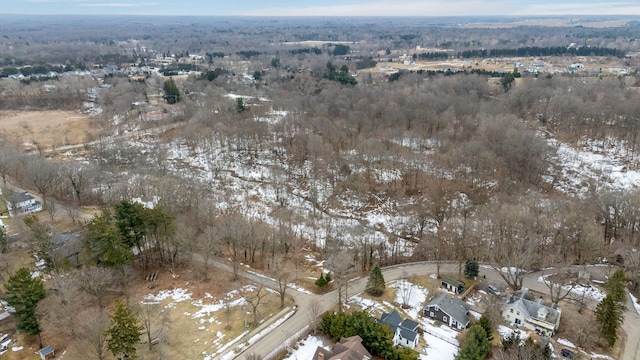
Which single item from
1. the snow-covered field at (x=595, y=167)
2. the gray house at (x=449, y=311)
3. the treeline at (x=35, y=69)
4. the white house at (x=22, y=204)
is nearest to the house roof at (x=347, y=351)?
the gray house at (x=449, y=311)

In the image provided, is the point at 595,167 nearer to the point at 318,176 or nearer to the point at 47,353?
the point at 318,176

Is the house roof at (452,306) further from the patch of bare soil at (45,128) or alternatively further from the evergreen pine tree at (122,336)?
the patch of bare soil at (45,128)

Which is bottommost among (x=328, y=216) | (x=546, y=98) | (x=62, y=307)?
(x=328, y=216)

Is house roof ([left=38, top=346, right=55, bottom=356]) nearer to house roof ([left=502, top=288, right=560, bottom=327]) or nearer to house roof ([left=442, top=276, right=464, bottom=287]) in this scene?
house roof ([left=442, top=276, right=464, bottom=287])

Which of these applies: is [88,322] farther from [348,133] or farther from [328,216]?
[348,133]

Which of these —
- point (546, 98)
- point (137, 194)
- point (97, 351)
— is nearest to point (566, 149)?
point (546, 98)

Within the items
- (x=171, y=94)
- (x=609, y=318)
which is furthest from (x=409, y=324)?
(x=171, y=94)
